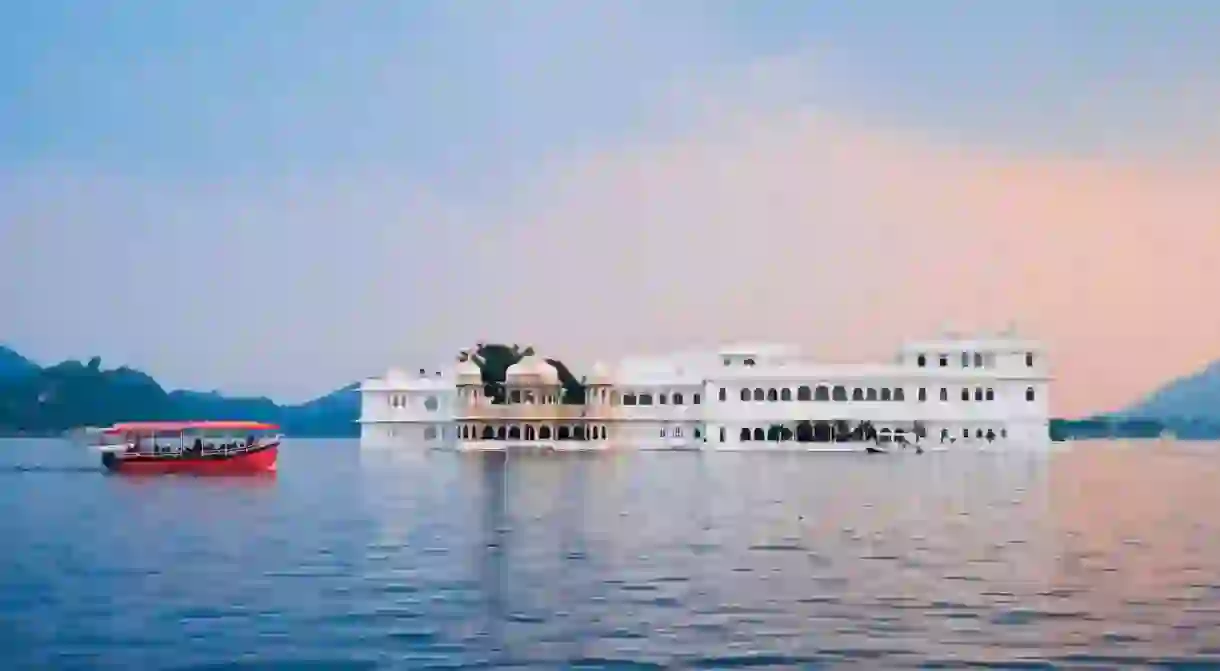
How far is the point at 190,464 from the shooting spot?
43.7m

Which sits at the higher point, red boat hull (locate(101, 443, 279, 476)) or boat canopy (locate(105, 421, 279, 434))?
boat canopy (locate(105, 421, 279, 434))

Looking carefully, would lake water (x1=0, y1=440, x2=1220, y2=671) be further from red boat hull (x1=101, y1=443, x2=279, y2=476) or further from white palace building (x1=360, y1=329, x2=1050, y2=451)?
white palace building (x1=360, y1=329, x2=1050, y2=451)

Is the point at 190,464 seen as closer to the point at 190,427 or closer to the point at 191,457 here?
the point at 191,457

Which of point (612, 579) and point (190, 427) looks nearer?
point (612, 579)

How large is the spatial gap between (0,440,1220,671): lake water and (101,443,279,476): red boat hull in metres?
8.95

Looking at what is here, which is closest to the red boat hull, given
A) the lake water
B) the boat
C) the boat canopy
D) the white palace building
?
the boat

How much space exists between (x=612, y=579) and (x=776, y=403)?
150 ft

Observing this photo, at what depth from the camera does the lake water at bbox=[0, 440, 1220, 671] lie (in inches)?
532

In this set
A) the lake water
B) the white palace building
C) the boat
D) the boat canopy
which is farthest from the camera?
the white palace building

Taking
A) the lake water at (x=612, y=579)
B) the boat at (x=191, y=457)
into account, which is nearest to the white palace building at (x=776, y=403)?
the boat at (x=191, y=457)

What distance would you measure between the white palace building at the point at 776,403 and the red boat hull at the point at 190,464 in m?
19.6

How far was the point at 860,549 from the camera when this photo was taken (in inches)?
827

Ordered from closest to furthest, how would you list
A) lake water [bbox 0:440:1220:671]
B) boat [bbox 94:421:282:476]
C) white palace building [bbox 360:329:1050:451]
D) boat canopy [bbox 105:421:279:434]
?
lake water [bbox 0:440:1220:671]
boat canopy [bbox 105:421:279:434]
boat [bbox 94:421:282:476]
white palace building [bbox 360:329:1050:451]

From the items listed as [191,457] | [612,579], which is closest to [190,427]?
[191,457]
